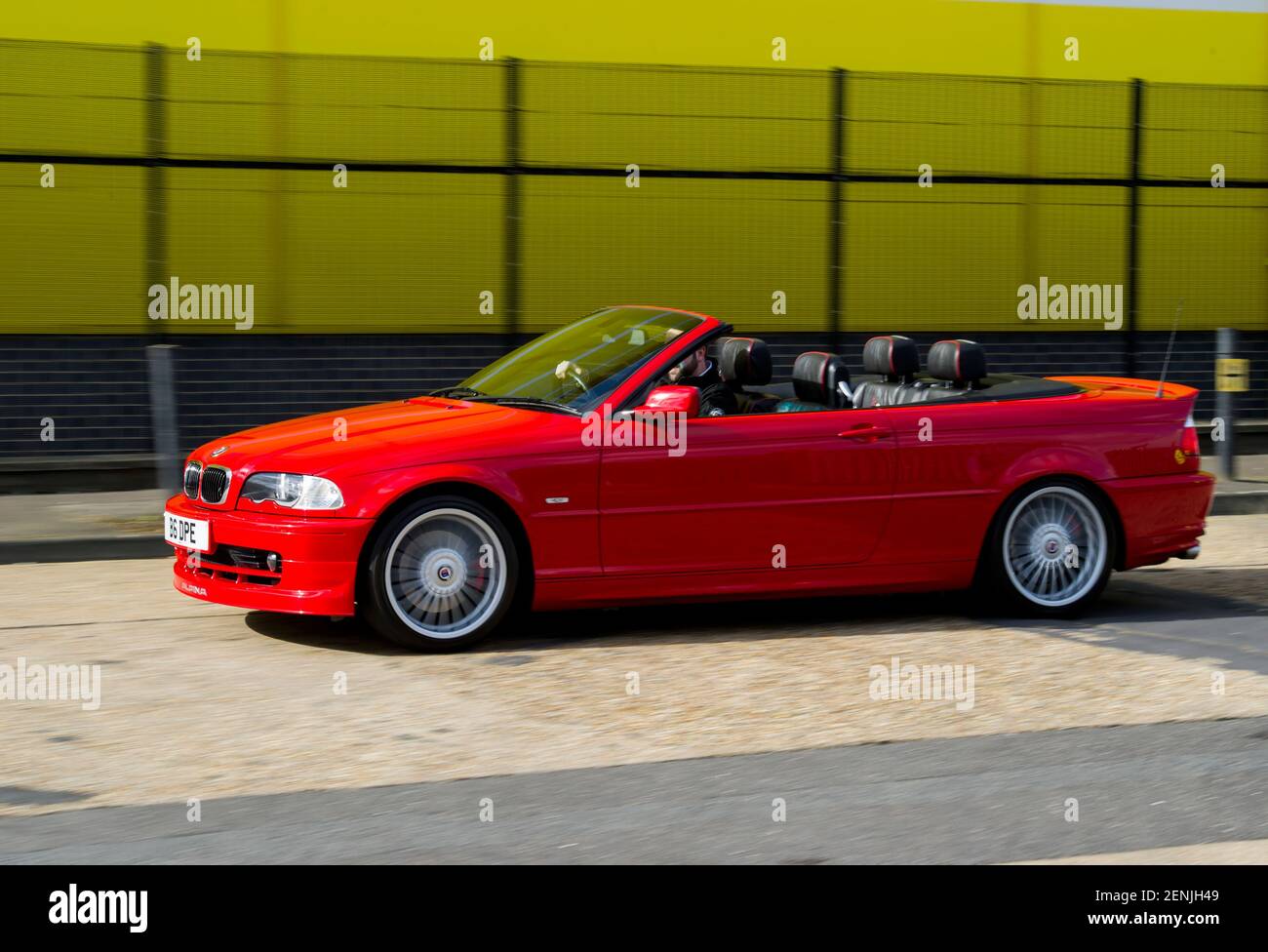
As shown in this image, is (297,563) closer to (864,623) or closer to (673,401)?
(673,401)

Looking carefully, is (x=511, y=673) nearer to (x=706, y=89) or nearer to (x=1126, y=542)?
(x=1126, y=542)

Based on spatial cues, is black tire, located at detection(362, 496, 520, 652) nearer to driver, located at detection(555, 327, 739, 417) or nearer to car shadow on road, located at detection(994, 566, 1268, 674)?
driver, located at detection(555, 327, 739, 417)

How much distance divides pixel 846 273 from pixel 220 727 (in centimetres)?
1008

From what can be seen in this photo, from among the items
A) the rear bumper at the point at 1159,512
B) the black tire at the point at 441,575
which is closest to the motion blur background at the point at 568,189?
the black tire at the point at 441,575

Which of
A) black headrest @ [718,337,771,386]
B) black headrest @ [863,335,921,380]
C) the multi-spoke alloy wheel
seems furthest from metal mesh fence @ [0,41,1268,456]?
the multi-spoke alloy wheel

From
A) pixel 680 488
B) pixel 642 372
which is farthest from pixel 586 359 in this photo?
pixel 680 488

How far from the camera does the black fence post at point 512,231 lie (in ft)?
47.4

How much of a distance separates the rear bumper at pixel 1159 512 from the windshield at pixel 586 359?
7.31 ft

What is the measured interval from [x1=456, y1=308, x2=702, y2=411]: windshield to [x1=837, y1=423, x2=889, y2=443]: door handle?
84cm

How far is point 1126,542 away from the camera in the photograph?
8.70m

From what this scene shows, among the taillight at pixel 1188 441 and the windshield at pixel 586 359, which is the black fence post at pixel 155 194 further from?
the taillight at pixel 1188 441

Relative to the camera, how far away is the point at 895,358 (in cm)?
892

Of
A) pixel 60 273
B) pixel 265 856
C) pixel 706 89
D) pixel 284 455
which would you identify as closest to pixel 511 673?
pixel 284 455

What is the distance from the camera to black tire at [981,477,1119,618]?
27.9 ft
